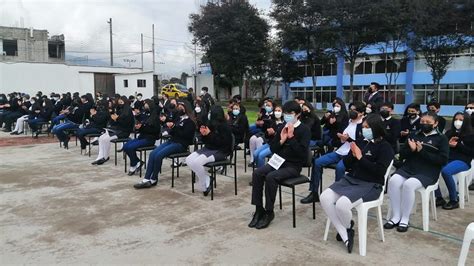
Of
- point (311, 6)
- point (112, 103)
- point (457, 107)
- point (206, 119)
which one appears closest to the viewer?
point (206, 119)

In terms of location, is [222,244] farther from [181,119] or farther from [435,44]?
[435,44]

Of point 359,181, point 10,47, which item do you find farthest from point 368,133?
point 10,47

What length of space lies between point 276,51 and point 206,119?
2491 centimetres

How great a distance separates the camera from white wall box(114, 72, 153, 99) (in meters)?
30.6

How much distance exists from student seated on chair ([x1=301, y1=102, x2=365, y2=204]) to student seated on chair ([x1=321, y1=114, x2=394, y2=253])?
40.4 inches

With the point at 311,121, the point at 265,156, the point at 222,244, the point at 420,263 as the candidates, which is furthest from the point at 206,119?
the point at 420,263

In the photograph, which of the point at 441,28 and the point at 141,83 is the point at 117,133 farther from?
the point at 141,83

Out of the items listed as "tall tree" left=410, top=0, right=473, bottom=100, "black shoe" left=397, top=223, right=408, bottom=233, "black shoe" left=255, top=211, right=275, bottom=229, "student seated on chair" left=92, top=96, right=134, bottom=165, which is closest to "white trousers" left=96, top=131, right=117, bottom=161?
"student seated on chair" left=92, top=96, right=134, bottom=165

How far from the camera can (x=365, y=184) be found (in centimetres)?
417

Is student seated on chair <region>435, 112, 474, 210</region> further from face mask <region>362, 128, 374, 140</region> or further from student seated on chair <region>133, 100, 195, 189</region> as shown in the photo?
student seated on chair <region>133, 100, 195, 189</region>

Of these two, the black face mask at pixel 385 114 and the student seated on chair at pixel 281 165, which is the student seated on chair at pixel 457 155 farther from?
the student seated on chair at pixel 281 165

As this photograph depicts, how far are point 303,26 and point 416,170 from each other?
69.8ft

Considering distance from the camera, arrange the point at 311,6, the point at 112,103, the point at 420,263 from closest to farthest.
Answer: the point at 420,263 → the point at 112,103 → the point at 311,6

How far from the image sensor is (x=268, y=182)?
15.0ft
